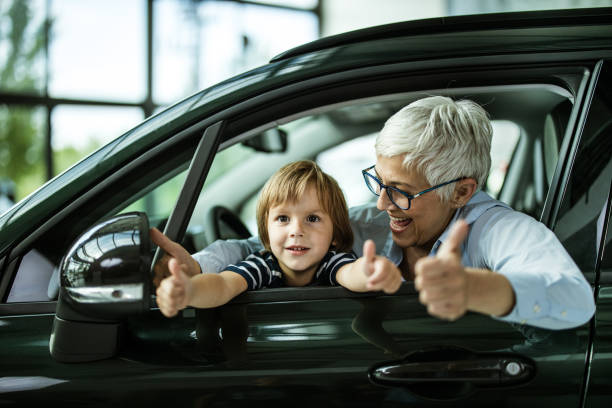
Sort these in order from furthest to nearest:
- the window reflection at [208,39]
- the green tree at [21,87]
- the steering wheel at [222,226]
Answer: the window reflection at [208,39] → the green tree at [21,87] → the steering wheel at [222,226]

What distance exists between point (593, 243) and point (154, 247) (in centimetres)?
105

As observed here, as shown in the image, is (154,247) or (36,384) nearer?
(36,384)

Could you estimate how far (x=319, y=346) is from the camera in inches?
44.2

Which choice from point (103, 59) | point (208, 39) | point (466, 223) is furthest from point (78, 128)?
point (466, 223)

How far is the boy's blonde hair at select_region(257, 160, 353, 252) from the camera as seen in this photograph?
1385 mm

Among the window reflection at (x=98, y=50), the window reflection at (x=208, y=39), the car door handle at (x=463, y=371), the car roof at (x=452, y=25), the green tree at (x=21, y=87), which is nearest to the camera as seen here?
the car door handle at (x=463, y=371)

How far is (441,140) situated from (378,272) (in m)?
0.54

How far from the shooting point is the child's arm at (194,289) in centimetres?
97

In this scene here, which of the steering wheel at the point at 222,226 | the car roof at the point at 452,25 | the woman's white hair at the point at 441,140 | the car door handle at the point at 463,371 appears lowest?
the car door handle at the point at 463,371

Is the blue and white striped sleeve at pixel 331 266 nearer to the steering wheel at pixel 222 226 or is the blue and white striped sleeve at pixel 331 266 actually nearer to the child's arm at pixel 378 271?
the child's arm at pixel 378 271

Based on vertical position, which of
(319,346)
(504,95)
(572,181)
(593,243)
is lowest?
(319,346)

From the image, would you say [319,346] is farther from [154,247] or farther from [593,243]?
[593,243]

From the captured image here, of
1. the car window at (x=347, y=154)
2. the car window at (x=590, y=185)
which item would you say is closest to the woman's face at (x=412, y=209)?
the car window at (x=590, y=185)

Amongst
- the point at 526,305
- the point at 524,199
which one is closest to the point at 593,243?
the point at 526,305
